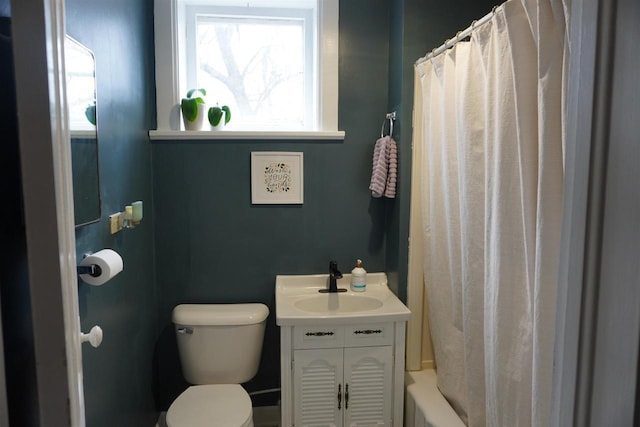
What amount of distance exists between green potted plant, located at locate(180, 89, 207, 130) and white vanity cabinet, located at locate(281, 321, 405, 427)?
1.17 m

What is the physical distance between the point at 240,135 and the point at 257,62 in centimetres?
47

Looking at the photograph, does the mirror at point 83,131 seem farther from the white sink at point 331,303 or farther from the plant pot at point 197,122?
the white sink at point 331,303

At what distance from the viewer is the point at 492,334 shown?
1412 millimetres

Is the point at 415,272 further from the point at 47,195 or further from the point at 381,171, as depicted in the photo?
the point at 47,195

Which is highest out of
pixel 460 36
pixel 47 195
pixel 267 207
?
pixel 460 36

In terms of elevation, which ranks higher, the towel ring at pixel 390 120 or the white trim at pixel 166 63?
the white trim at pixel 166 63

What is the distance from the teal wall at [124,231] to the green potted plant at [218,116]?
309mm

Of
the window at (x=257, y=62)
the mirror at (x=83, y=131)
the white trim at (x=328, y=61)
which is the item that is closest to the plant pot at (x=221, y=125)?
the window at (x=257, y=62)

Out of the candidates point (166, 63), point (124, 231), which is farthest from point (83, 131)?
point (166, 63)

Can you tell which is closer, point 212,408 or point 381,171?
point 212,408

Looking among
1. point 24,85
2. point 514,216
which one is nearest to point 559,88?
point 514,216

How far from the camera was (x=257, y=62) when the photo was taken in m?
2.40

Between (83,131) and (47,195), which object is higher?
(83,131)

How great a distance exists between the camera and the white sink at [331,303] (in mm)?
1922
